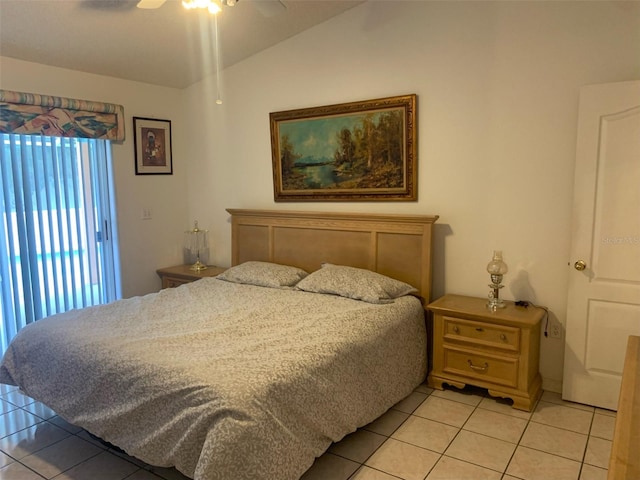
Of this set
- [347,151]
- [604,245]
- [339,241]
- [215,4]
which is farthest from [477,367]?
[215,4]

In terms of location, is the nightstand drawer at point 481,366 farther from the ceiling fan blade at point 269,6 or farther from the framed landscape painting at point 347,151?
the ceiling fan blade at point 269,6

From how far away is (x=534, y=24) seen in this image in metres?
2.89

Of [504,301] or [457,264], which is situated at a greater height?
[457,264]

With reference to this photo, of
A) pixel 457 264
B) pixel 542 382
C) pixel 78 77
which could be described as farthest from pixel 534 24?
pixel 78 77

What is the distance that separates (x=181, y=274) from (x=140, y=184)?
90 centimetres

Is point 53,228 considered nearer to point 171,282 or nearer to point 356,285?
point 171,282

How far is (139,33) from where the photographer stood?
3281 millimetres

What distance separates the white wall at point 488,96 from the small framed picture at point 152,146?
4.56 ft

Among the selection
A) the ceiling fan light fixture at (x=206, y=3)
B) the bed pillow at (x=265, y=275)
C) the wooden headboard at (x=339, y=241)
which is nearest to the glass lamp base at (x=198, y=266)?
the wooden headboard at (x=339, y=241)

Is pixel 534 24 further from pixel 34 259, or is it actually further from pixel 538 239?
pixel 34 259

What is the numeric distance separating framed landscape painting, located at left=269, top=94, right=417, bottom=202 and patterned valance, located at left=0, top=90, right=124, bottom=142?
52.3 inches

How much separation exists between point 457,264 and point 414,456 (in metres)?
1.42

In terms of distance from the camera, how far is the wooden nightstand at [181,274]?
424 cm

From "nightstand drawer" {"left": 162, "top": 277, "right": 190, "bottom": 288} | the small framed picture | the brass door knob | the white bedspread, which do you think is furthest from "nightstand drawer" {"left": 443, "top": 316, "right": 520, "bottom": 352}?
the small framed picture
